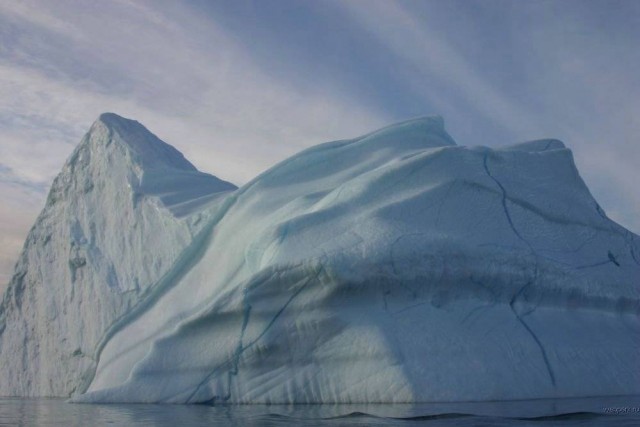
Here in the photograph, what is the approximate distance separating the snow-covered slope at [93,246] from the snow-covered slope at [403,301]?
2319mm

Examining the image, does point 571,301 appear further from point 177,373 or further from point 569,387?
point 177,373

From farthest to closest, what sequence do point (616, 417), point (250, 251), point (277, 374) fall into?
point (250, 251)
point (277, 374)
point (616, 417)

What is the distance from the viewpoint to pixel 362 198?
8344 millimetres

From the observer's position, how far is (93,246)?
1277cm

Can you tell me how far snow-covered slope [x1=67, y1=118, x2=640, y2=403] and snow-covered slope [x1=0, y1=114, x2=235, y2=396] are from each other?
2319 millimetres

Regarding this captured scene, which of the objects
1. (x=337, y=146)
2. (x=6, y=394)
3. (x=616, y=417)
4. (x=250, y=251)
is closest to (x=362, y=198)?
(x=250, y=251)

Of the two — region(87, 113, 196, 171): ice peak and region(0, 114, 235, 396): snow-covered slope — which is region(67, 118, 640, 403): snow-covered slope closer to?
region(0, 114, 235, 396): snow-covered slope

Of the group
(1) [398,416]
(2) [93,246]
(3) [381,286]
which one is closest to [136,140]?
(2) [93,246]

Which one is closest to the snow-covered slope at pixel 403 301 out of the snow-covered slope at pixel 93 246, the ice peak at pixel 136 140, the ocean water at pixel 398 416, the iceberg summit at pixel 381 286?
the iceberg summit at pixel 381 286

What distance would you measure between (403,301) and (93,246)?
24.8ft

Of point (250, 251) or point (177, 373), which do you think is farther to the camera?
point (250, 251)

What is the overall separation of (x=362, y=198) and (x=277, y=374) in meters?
2.51

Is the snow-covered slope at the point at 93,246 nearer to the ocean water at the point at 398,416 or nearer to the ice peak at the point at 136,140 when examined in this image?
the ice peak at the point at 136,140

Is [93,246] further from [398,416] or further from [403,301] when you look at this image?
[398,416]
